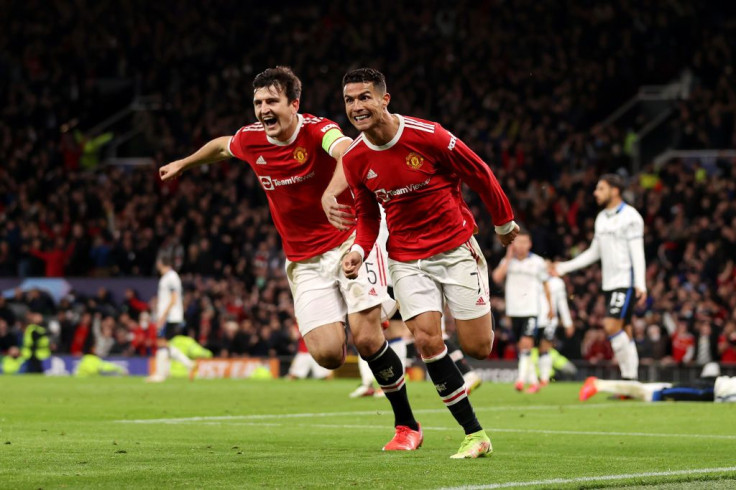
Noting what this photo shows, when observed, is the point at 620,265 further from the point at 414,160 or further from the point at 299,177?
the point at 414,160

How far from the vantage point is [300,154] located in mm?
9250

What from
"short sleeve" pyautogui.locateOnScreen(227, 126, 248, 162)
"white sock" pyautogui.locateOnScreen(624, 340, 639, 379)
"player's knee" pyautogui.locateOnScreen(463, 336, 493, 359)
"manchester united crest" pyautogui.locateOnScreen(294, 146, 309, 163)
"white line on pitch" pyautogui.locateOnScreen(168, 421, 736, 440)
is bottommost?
"white line on pitch" pyautogui.locateOnScreen(168, 421, 736, 440)

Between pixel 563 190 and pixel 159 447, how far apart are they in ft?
60.1

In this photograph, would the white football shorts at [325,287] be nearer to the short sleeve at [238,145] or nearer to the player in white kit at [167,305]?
the short sleeve at [238,145]

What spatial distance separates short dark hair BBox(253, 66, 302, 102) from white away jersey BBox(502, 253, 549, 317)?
958 centimetres

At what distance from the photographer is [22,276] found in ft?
98.1

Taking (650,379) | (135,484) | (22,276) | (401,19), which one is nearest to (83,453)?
(135,484)

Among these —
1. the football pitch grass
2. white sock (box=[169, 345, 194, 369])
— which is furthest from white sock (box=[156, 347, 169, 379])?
the football pitch grass

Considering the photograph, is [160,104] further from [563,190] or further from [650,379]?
[650,379]

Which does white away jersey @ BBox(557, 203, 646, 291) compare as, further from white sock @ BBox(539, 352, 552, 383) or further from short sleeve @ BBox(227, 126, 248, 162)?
short sleeve @ BBox(227, 126, 248, 162)

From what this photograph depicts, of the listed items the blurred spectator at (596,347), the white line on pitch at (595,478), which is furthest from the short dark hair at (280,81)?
the blurred spectator at (596,347)

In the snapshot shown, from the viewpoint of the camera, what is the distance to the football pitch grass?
6.93 meters

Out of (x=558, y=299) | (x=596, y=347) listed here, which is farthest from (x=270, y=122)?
(x=596, y=347)

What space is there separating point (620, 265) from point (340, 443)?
22.3 feet
